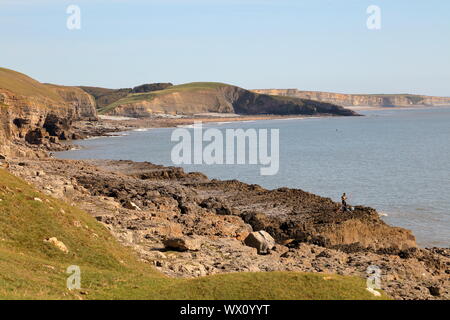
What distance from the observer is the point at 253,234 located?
2647 cm

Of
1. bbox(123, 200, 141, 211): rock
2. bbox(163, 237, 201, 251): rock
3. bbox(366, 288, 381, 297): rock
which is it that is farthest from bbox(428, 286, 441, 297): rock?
bbox(123, 200, 141, 211): rock

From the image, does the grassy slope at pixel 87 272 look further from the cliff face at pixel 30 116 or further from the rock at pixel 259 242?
the cliff face at pixel 30 116

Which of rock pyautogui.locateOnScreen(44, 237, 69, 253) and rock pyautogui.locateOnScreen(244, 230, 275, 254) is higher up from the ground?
rock pyautogui.locateOnScreen(44, 237, 69, 253)

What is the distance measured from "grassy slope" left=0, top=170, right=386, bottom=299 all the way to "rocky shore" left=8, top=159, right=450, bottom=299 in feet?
7.47

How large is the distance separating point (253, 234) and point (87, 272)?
36.7 feet

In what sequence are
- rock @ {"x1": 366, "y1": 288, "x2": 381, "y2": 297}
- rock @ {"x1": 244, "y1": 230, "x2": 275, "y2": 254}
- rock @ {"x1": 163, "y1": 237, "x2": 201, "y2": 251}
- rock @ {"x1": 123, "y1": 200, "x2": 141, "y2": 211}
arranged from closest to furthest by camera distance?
1. rock @ {"x1": 366, "y1": 288, "x2": 381, "y2": 297}
2. rock @ {"x1": 163, "y1": 237, "x2": 201, "y2": 251}
3. rock @ {"x1": 244, "y1": 230, "x2": 275, "y2": 254}
4. rock @ {"x1": 123, "y1": 200, "x2": 141, "y2": 211}

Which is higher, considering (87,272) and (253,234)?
(87,272)

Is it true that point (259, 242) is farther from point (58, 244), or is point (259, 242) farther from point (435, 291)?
point (58, 244)

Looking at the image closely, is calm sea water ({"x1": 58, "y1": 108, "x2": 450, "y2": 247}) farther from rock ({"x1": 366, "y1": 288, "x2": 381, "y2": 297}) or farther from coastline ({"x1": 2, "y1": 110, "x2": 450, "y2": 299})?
rock ({"x1": 366, "y1": 288, "x2": 381, "y2": 297})

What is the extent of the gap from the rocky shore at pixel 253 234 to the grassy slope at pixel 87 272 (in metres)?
2.28

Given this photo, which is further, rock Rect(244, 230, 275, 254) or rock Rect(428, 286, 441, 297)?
rock Rect(244, 230, 275, 254)

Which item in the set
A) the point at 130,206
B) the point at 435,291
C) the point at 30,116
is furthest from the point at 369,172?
the point at 30,116

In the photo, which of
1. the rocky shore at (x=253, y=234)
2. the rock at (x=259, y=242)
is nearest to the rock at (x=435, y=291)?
the rocky shore at (x=253, y=234)

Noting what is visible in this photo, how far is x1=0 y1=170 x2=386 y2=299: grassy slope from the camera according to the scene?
1352 cm
